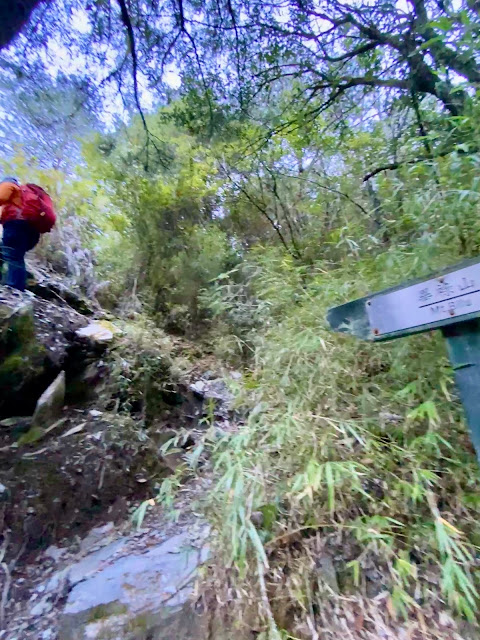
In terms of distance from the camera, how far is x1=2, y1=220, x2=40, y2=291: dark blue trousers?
3.10m

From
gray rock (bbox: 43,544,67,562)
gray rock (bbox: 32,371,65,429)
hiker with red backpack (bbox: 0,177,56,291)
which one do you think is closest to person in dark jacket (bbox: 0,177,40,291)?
hiker with red backpack (bbox: 0,177,56,291)

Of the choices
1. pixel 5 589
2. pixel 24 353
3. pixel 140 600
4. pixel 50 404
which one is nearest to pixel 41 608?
→ pixel 5 589

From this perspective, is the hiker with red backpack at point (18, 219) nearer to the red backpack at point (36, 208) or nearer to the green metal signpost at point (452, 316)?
the red backpack at point (36, 208)

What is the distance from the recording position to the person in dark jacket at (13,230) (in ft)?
10.2

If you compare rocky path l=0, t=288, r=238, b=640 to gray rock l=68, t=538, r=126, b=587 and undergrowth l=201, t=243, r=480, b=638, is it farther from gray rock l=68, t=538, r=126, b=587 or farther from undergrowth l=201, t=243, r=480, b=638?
undergrowth l=201, t=243, r=480, b=638

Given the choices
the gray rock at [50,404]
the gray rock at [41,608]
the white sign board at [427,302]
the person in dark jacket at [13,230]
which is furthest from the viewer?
the person in dark jacket at [13,230]

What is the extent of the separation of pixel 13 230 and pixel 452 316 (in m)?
3.28

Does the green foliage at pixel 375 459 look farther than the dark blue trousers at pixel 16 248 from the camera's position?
No

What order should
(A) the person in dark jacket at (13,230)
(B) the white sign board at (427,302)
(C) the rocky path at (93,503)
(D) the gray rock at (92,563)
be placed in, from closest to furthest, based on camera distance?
(B) the white sign board at (427,302) < (C) the rocky path at (93,503) < (D) the gray rock at (92,563) < (A) the person in dark jacket at (13,230)

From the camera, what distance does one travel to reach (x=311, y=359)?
197 cm

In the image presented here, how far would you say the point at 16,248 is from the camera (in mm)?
3188

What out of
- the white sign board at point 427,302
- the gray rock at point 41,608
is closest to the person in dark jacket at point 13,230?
the gray rock at point 41,608

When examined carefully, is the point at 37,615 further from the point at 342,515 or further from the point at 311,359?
the point at 311,359

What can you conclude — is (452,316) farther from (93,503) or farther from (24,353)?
(24,353)
